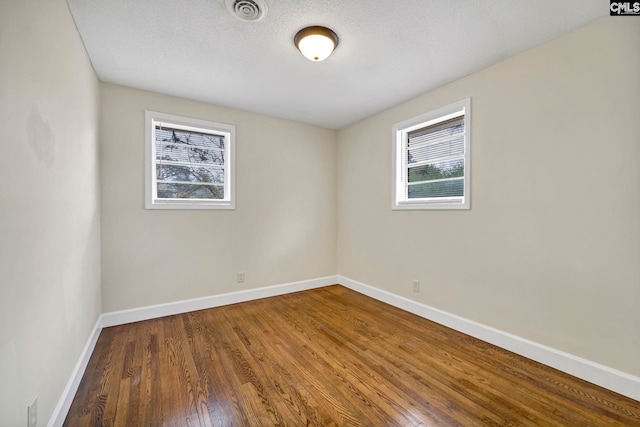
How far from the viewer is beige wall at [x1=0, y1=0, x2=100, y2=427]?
3.47ft

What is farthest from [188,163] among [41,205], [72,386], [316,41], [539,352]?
[539,352]

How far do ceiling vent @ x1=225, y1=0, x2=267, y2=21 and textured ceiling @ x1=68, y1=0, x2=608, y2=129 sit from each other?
0.05 m

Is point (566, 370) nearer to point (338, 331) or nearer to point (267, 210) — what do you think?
point (338, 331)

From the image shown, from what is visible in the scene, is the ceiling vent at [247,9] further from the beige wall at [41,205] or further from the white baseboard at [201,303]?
the white baseboard at [201,303]

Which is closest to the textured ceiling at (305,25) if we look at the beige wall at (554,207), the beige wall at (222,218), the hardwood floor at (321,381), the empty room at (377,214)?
the empty room at (377,214)

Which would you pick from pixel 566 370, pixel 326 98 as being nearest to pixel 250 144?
pixel 326 98

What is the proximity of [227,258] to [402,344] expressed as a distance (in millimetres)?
2298

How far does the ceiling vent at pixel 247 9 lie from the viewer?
173 centimetres

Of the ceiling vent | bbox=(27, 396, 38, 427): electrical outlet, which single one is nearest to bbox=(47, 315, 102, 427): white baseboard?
bbox=(27, 396, 38, 427): electrical outlet

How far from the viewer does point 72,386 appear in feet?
5.72

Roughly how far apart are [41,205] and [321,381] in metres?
1.96

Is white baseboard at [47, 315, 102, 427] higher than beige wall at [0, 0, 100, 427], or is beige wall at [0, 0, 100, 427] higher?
beige wall at [0, 0, 100, 427]

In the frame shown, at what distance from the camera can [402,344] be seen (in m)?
2.44

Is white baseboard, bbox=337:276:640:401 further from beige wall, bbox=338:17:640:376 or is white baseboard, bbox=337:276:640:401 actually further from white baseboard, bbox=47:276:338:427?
white baseboard, bbox=47:276:338:427
